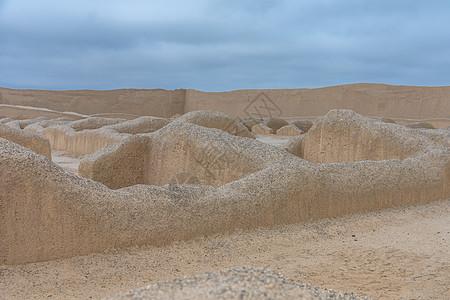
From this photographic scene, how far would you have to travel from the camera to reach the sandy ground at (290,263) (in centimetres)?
273

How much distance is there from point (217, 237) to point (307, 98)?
58.1 ft

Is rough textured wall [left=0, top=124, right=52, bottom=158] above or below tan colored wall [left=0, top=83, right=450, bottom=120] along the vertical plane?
below

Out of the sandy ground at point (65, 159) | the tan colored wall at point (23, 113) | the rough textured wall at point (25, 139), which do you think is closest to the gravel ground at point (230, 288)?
the rough textured wall at point (25, 139)

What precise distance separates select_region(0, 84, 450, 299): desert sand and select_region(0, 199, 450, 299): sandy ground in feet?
0.04

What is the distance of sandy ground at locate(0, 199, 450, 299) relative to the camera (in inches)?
107

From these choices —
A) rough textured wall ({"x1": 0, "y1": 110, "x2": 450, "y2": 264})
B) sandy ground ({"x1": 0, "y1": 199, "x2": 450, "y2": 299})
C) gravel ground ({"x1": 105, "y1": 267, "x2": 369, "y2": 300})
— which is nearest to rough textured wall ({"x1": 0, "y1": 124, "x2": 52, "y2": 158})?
rough textured wall ({"x1": 0, "y1": 110, "x2": 450, "y2": 264})

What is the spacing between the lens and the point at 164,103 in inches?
→ 958

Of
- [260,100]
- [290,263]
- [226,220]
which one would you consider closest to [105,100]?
[260,100]

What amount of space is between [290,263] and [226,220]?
0.65 meters

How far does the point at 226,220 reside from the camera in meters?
3.59

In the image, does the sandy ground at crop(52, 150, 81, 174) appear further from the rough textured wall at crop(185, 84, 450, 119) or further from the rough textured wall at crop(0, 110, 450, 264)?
the rough textured wall at crop(185, 84, 450, 119)

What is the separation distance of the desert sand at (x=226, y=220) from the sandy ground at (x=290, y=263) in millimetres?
12

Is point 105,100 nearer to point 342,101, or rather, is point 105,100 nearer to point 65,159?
point 342,101

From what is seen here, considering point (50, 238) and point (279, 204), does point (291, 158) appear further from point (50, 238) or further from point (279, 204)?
point (50, 238)
